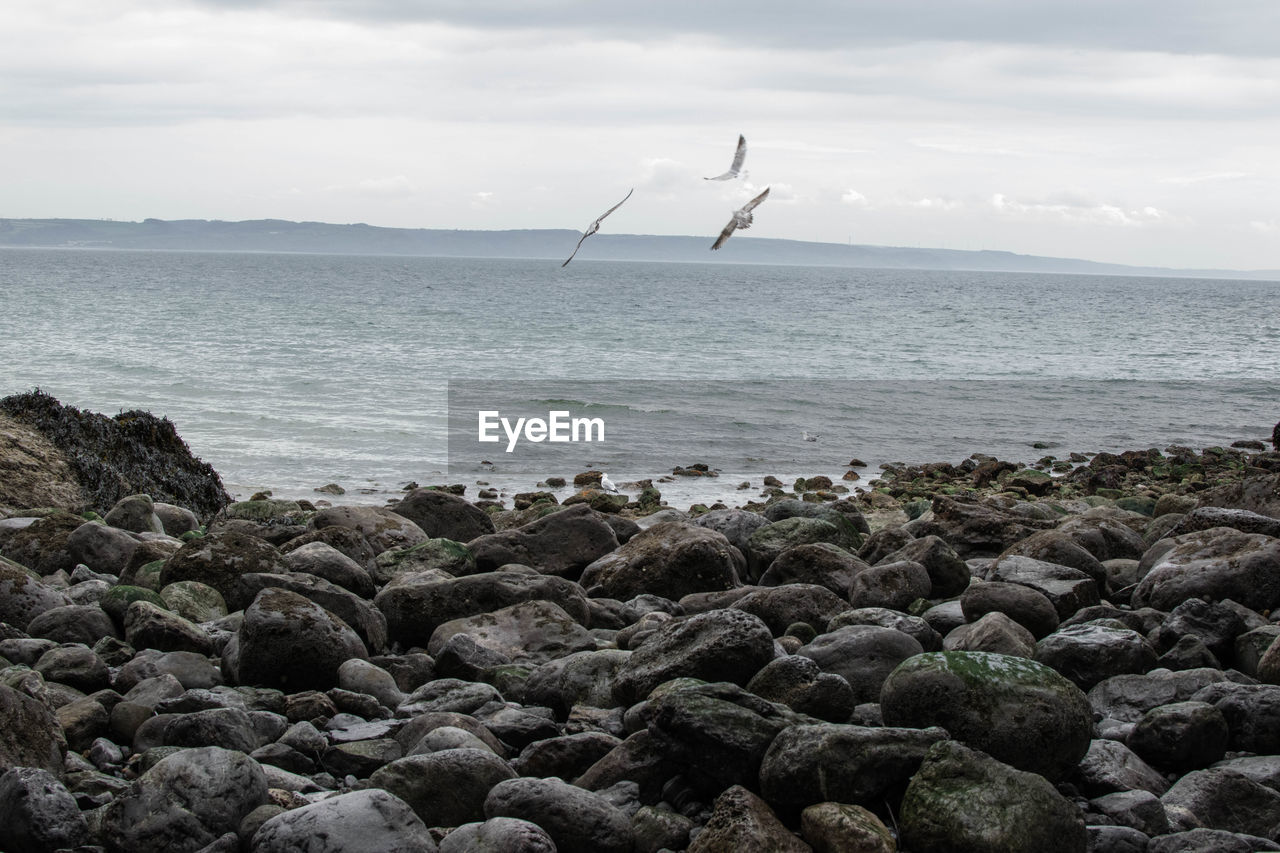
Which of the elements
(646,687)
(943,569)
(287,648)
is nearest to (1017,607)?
(943,569)

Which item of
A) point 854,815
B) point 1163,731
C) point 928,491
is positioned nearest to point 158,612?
point 854,815

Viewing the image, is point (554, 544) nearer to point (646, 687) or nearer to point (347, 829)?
point (646, 687)

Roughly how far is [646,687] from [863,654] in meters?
1.22

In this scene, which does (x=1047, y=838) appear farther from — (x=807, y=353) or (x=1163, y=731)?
(x=807, y=353)

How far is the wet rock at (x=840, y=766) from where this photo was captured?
180 inches

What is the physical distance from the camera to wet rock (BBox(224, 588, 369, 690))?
20.2 feet

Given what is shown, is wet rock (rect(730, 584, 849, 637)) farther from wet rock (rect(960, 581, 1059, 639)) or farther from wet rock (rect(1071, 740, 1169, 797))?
wet rock (rect(1071, 740, 1169, 797))

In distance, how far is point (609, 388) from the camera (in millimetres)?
31812

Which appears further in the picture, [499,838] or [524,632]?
[524,632]

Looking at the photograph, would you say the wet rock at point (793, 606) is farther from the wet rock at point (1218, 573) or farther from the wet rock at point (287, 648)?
the wet rock at point (287, 648)

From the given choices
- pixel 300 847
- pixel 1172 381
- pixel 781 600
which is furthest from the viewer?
pixel 1172 381

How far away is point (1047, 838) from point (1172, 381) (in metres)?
38.7

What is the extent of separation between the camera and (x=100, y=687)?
19.7 feet

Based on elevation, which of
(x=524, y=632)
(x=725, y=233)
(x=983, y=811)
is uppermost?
(x=725, y=233)
